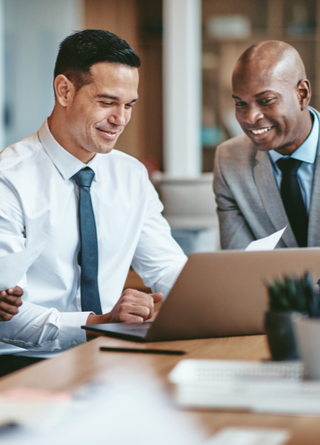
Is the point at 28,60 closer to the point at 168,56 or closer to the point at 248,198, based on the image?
the point at 168,56

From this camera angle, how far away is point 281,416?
622mm

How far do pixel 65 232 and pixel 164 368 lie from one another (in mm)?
798

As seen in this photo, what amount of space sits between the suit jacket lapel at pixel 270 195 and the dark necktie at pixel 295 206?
0.06 ft

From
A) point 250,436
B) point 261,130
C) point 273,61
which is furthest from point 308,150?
point 250,436

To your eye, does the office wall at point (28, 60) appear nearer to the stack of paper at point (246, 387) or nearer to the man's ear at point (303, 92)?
the man's ear at point (303, 92)

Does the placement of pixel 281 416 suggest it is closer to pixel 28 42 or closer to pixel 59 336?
pixel 59 336

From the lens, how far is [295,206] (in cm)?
188

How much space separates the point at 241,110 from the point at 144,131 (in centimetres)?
520

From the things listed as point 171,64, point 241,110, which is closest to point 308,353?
point 241,110

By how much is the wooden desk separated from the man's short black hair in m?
0.88

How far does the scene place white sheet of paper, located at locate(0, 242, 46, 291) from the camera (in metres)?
1.01

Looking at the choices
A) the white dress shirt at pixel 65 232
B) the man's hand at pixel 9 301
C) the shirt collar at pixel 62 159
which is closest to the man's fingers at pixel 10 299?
the man's hand at pixel 9 301

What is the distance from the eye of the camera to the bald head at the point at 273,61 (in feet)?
5.99

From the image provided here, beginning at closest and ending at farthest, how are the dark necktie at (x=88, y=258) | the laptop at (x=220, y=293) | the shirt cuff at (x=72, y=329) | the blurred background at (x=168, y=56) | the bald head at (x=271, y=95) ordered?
the laptop at (x=220, y=293) → the shirt cuff at (x=72, y=329) → the dark necktie at (x=88, y=258) → the bald head at (x=271, y=95) → the blurred background at (x=168, y=56)
